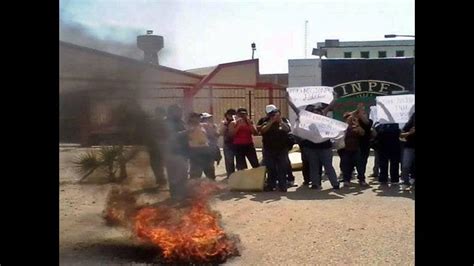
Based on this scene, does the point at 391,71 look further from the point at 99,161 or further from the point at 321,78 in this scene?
the point at 99,161

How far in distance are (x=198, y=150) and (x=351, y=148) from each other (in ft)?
8.78

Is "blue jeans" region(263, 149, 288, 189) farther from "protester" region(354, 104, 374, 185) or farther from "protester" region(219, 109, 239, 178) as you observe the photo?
"protester" region(354, 104, 374, 185)

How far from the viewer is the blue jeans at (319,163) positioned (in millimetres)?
8266

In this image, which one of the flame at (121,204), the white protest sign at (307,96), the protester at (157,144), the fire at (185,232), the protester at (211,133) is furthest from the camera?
the white protest sign at (307,96)

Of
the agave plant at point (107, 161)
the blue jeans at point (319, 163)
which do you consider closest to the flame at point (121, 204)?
the agave plant at point (107, 161)

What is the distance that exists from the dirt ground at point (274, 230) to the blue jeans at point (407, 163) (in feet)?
3.38

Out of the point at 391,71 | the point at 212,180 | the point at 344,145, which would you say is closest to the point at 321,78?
the point at 391,71

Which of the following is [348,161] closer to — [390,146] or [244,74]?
[390,146]

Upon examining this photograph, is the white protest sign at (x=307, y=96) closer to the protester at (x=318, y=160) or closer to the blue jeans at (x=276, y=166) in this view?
the protester at (x=318, y=160)

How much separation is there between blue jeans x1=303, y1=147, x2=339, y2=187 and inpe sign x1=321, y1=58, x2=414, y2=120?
30.1ft

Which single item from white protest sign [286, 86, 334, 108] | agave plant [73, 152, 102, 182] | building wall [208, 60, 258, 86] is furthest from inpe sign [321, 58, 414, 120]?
agave plant [73, 152, 102, 182]

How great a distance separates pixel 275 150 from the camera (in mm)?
8211
